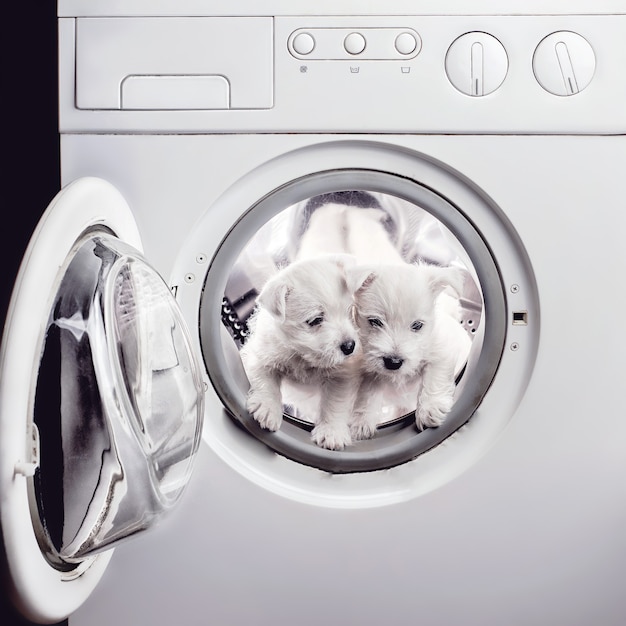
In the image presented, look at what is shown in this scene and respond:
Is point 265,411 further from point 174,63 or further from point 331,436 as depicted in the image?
point 174,63

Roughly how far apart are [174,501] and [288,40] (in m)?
A: 0.61

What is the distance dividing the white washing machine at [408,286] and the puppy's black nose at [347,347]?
146 millimetres

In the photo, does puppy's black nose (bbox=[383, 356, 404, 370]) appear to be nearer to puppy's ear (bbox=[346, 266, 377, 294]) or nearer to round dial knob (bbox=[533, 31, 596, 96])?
puppy's ear (bbox=[346, 266, 377, 294])

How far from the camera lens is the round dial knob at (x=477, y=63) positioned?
2.57 feet

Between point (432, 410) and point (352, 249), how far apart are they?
263 mm

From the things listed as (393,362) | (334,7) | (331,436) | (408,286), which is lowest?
(331,436)

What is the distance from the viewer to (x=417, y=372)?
2.86 feet

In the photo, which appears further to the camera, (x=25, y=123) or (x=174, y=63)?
(x=25, y=123)

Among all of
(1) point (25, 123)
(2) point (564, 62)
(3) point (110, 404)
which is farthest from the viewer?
(1) point (25, 123)

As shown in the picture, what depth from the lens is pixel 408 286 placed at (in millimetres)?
836

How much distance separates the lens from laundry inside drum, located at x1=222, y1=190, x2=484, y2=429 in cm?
88

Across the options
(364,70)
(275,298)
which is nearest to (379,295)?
(275,298)

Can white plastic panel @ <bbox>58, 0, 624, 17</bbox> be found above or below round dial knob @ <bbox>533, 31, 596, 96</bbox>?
above

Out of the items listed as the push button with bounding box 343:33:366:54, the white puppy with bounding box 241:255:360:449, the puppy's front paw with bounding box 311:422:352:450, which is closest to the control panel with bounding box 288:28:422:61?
the push button with bounding box 343:33:366:54
